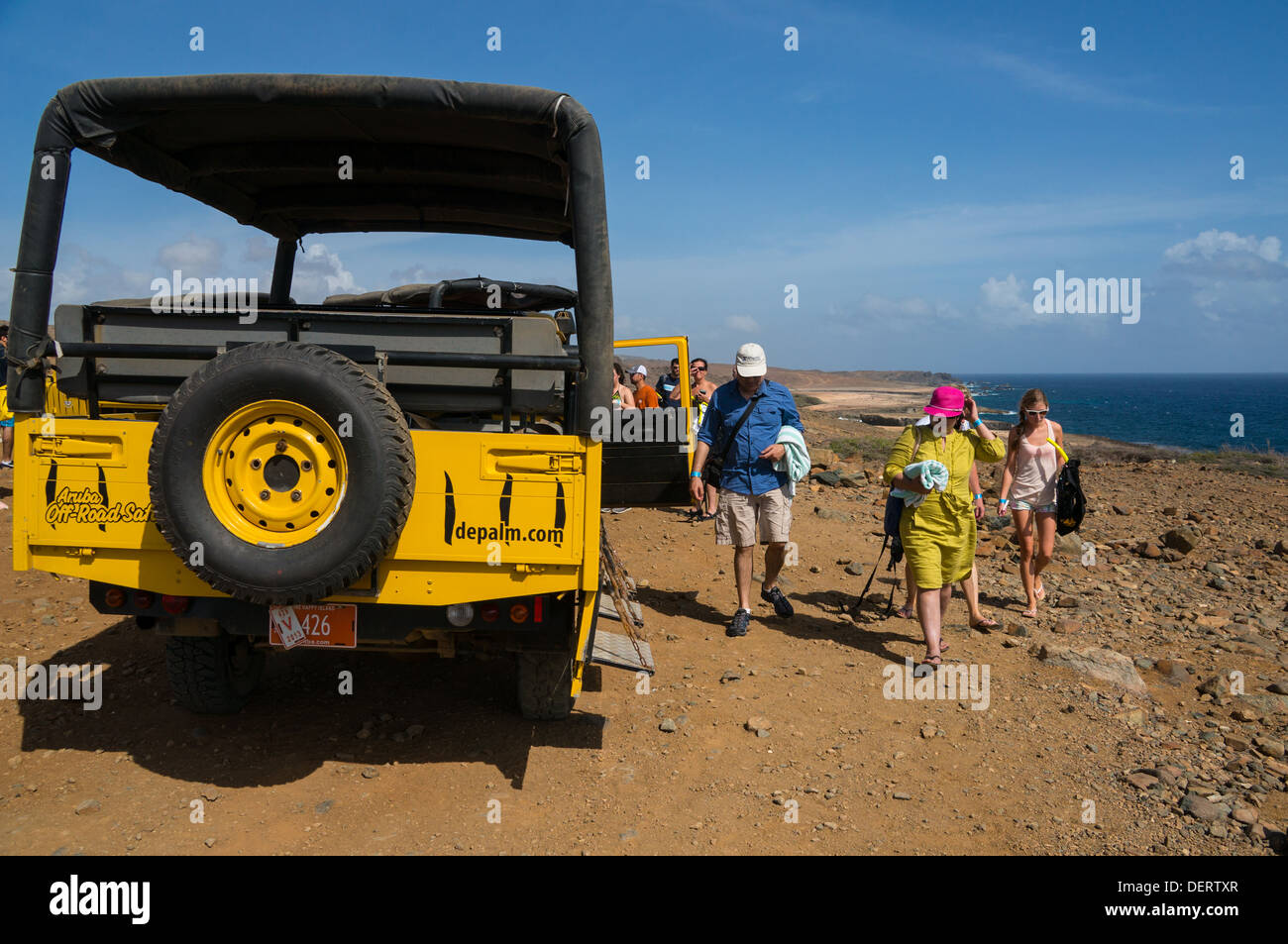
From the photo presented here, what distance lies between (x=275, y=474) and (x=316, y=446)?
8.5 inches

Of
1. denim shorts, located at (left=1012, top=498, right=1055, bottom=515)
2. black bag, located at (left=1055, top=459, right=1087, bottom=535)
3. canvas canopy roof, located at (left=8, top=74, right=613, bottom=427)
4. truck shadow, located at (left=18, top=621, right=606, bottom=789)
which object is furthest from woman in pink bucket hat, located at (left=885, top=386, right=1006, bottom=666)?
canvas canopy roof, located at (left=8, top=74, right=613, bottom=427)

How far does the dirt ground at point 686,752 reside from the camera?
3654 mm

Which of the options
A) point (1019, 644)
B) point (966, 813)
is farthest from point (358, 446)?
point (1019, 644)

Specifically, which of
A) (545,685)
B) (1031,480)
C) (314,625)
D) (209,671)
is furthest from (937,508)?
(209,671)

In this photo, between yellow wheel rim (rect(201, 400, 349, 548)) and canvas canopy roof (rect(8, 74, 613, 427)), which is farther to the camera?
canvas canopy roof (rect(8, 74, 613, 427))

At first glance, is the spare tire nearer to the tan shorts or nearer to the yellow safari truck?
the yellow safari truck

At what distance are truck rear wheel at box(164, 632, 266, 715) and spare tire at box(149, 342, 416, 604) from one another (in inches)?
39.4

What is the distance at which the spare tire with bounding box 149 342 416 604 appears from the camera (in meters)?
3.26

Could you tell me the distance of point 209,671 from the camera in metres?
4.29

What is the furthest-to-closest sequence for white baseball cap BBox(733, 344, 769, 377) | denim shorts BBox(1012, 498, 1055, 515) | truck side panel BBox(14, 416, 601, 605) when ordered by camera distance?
denim shorts BBox(1012, 498, 1055, 515) → white baseball cap BBox(733, 344, 769, 377) → truck side panel BBox(14, 416, 601, 605)

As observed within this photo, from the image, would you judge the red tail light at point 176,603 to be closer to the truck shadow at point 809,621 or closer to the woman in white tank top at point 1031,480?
the truck shadow at point 809,621

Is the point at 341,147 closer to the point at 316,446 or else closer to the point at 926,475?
the point at 316,446

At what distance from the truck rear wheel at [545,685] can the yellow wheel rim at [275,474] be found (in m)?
1.42

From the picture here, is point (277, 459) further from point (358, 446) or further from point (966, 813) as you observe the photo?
point (966, 813)
